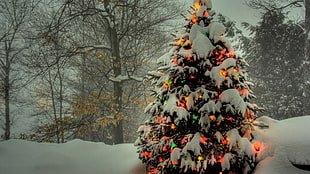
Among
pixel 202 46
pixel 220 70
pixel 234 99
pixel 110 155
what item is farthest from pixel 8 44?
pixel 234 99

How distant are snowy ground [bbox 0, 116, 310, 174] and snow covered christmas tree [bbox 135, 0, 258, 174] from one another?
16.0 inches

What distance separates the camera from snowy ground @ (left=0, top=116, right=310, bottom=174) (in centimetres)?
339

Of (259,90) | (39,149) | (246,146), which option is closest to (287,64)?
(259,90)

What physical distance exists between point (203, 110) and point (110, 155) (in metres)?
3.11

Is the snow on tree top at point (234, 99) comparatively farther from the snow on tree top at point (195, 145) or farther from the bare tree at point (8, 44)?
the bare tree at point (8, 44)

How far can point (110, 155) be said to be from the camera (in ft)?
18.4

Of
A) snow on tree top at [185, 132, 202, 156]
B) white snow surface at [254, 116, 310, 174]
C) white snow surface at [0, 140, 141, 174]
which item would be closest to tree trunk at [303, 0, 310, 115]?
white snow surface at [254, 116, 310, 174]

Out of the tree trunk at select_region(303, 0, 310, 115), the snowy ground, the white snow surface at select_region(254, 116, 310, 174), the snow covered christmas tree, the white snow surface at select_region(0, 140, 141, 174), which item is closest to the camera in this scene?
the white snow surface at select_region(254, 116, 310, 174)

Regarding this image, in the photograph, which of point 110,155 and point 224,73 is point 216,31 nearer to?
point 224,73

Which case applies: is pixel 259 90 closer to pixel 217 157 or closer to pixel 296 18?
pixel 296 18

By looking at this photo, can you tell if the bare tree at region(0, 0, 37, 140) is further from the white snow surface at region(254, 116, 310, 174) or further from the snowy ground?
the white snow surface at region(254, 116, 310, 174)

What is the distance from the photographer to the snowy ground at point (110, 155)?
3.39 m

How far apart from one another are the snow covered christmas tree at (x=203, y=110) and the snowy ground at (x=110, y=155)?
41 centimetres

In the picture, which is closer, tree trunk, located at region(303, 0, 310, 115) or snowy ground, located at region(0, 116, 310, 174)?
snowy ground, located at region(0, 116, 310, 174)
